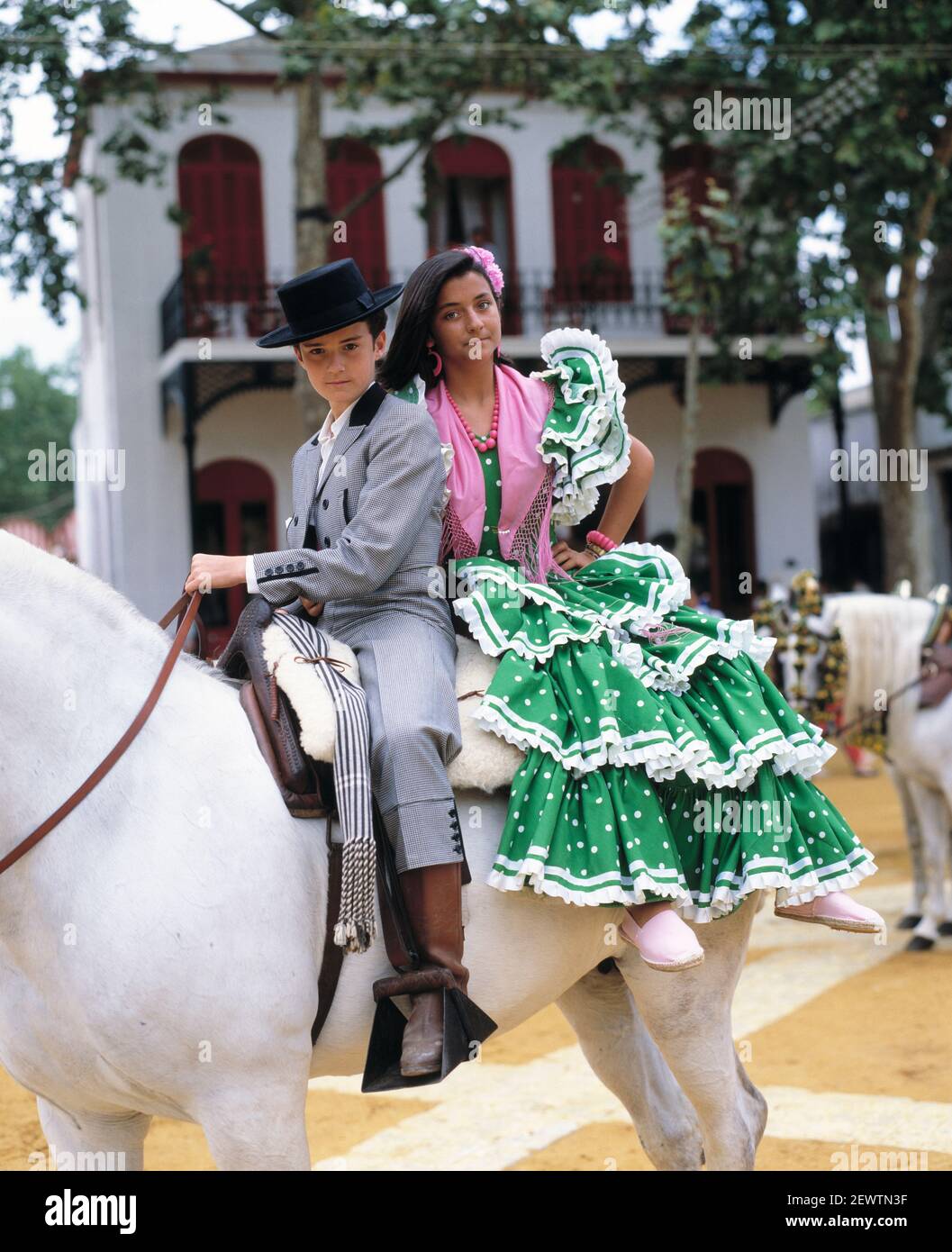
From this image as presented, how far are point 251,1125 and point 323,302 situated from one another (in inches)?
66.5

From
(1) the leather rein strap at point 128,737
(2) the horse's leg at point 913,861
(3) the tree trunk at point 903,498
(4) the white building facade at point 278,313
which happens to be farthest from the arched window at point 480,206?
(1) the leather rein strap at point 128,737

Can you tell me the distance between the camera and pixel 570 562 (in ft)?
11.1

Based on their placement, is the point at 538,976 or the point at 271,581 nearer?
the point at 271,581

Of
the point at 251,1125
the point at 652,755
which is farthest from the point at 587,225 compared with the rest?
the point at 251,1125

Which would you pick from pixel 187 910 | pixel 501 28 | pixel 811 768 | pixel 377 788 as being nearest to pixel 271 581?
pixel 377 788

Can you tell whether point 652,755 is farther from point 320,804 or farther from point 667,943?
point 320,804

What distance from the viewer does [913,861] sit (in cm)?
714

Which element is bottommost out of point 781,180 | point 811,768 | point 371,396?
point 811,768

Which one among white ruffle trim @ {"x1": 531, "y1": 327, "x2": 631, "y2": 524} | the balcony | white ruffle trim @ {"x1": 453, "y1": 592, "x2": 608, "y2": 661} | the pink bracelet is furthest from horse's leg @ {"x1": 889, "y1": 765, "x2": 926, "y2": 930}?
the balcony

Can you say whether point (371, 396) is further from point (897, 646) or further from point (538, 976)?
point (897, 646)

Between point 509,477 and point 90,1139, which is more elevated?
point 509,477

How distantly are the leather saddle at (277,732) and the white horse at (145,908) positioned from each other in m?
0.03

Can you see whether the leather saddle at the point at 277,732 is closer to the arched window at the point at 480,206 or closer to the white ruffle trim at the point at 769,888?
the white ruffle trim at the point at 769,888

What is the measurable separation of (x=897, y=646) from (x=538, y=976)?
4.63 meters
